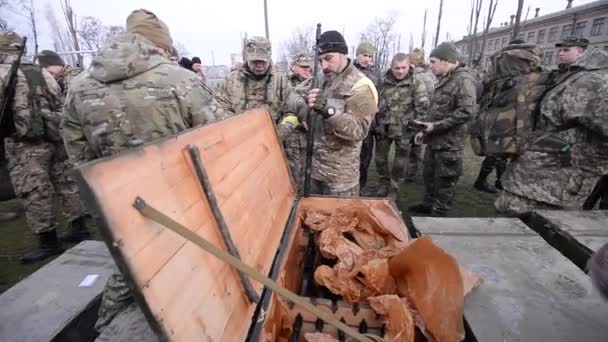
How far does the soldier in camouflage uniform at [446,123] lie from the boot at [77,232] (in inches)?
187

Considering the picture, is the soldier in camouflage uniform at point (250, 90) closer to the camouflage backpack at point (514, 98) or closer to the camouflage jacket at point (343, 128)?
the camouflage jacket at point (343, 128)

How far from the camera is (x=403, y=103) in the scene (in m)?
5.12

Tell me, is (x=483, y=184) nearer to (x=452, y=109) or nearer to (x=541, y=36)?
(x=452, y=109)

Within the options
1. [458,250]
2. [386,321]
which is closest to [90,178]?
[386,321]

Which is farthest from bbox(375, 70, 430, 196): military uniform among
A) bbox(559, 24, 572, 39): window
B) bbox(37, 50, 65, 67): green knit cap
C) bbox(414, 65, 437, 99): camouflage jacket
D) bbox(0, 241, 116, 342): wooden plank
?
bbox(559, 24, 572, 39): window

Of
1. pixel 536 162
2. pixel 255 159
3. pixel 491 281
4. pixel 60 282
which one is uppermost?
pixel 255 159

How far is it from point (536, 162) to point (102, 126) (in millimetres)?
3573

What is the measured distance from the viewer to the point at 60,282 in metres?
2.06

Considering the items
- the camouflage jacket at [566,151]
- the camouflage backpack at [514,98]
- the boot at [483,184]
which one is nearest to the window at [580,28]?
the boot at [483,184]

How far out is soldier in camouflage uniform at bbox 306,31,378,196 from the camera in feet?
8.47

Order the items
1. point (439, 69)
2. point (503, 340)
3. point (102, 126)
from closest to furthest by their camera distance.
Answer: point (503, 340), point (102, 126), point (439, 69)

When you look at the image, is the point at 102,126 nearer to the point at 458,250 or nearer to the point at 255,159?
the point at 255,159

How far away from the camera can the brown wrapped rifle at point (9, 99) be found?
2.96 m

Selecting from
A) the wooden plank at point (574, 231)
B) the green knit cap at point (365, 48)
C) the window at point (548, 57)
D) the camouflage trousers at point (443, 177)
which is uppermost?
the window at point (548, 57)
